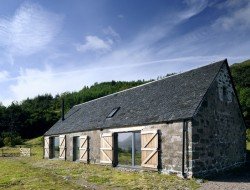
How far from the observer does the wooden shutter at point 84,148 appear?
73.1ft

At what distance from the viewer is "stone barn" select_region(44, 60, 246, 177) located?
1491 cm

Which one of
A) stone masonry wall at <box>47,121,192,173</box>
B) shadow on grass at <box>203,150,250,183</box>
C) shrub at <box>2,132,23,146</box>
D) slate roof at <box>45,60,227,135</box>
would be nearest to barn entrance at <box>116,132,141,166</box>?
slate roof at <box>45,60,227,135</box>

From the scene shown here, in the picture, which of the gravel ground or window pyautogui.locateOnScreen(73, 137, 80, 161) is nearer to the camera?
the gravel ground

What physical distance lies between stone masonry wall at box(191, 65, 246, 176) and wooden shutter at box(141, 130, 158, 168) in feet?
7.40

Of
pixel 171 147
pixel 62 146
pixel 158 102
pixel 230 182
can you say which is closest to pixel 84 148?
pixel 62 146

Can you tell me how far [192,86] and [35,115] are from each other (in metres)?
49.6

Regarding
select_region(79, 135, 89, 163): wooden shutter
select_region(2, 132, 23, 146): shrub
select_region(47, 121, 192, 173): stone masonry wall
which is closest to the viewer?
select_region(47, 121, 192, 173): stone masonry wall

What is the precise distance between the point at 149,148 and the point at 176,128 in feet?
6.94

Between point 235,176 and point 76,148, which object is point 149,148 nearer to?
point 235,176

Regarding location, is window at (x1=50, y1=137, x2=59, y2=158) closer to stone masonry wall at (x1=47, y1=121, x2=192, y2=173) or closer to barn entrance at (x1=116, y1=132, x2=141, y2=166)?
barn entrance at (x1=116, y1=132, x2=141, y2=166)

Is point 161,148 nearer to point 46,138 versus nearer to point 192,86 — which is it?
point 192,86

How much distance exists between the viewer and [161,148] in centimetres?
1585

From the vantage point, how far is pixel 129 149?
18.3 m

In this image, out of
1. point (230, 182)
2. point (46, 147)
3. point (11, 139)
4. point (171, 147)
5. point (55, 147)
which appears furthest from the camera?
point (11, 139)
